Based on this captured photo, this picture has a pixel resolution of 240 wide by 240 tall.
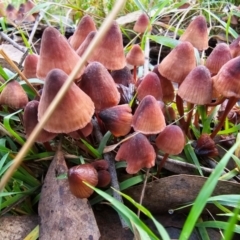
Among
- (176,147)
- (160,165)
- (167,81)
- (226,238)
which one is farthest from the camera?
(167,81)

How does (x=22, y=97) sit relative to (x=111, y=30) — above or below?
below

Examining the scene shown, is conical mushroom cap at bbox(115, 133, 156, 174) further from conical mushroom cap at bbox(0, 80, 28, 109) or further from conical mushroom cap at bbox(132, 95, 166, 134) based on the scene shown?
conical mushroom cap at bbox(0, 80, 28, 109)

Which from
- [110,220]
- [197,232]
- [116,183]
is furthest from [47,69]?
[197,232]

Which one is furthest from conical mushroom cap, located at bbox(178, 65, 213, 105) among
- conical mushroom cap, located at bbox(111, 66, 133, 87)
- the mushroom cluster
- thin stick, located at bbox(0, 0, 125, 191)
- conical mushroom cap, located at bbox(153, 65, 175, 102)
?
thin stick, located at bbox(0, 0, 125, 191)

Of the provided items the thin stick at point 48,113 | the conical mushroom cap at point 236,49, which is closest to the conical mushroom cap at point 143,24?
the conical mushroom cap at point 236,49

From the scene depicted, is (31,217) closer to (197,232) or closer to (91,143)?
(91,143)

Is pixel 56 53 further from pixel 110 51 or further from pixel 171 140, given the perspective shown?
pixel 171 140

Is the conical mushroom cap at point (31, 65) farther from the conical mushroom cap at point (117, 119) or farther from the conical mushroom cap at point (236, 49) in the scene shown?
the conical mushroom cap at point (236, 49)
